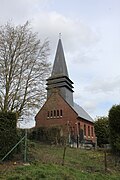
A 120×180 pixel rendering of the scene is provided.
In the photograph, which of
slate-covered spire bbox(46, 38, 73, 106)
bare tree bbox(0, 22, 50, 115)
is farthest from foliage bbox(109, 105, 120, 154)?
slate-covered spire bbox(46, 38, 73, 106)

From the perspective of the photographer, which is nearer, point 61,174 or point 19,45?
point 61,174

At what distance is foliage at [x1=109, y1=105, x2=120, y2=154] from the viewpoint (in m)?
20.3

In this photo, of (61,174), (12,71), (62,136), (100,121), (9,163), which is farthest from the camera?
(100,121)

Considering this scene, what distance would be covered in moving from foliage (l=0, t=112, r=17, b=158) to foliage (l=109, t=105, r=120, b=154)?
8803mm

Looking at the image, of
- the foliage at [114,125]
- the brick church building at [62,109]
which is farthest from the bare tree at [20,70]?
the brick church building at [62,109]

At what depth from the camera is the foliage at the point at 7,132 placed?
13.7 meters

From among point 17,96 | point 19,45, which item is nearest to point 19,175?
point 17,96

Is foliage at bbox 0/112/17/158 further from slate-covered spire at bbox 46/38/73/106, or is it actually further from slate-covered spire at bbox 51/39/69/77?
slate-covered spire at bbox 51/39/69/77

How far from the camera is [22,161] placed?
537 inches

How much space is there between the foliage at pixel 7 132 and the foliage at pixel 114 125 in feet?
28.9

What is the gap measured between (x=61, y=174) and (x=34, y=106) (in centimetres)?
1394

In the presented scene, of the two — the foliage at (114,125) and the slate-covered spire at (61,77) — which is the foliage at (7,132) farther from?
the slate-covered spire at (61,77)

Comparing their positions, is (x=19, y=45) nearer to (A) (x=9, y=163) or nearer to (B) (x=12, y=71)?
(B) (x=12, y=71)

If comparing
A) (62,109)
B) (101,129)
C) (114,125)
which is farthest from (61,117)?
(114,125)
